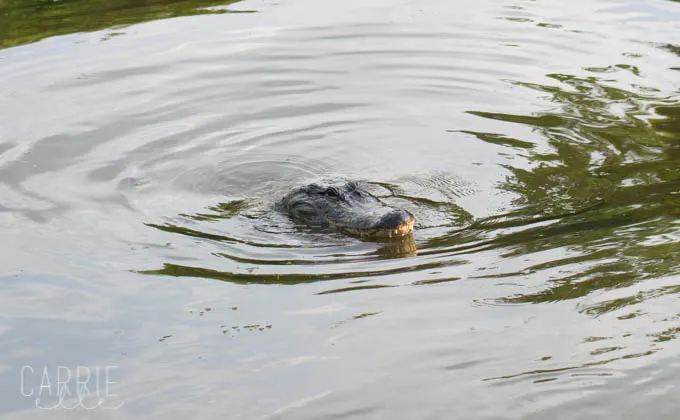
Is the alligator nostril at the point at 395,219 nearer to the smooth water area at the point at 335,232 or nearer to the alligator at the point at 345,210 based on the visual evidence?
the alligator at the point at 345,210

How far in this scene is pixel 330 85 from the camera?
1080 cm

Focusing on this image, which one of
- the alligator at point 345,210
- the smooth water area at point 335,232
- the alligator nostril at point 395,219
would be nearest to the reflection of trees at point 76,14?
the smooth water area at point 335,232

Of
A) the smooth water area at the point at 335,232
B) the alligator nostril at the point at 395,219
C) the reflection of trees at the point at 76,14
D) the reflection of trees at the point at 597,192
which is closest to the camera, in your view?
the smooth water area at the point at 335,232

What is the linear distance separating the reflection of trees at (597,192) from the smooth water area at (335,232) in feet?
0.09

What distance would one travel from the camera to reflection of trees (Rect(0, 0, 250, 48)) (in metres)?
12.9

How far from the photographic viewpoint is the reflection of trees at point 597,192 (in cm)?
566

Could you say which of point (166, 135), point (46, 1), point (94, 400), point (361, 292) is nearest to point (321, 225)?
point (361, 292)

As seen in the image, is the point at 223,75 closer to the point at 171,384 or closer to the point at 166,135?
the point at 166,135

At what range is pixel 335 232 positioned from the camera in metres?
7.23

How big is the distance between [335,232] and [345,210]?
0.19 metres

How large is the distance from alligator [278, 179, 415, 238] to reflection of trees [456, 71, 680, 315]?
38 centimetres

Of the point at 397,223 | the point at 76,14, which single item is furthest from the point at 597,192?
the point at 76,14

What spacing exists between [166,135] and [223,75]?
83.1 inches

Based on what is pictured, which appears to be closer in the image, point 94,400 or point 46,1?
point 94,400
